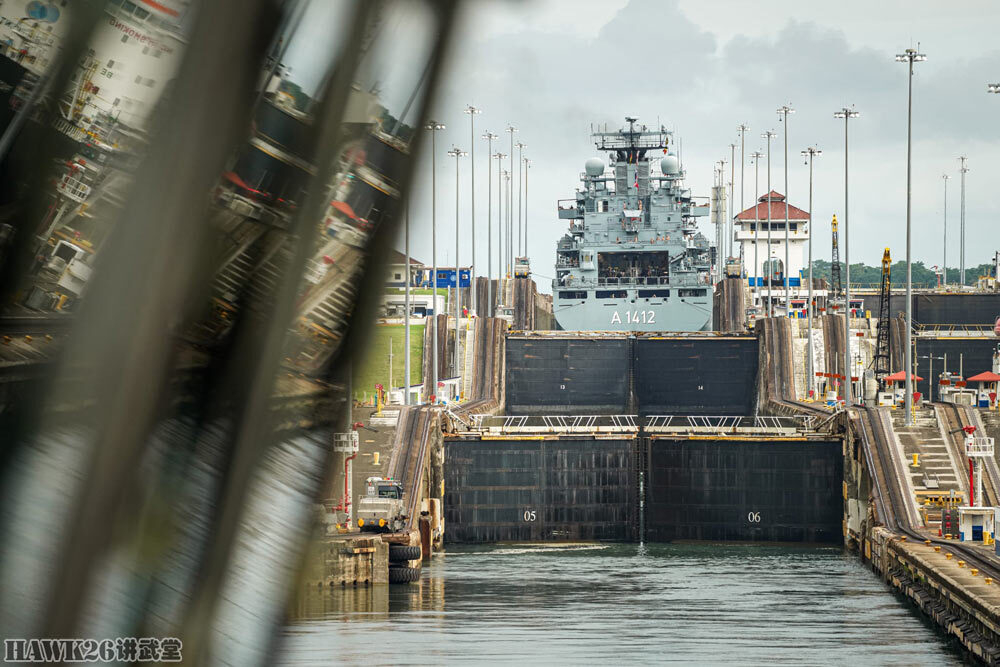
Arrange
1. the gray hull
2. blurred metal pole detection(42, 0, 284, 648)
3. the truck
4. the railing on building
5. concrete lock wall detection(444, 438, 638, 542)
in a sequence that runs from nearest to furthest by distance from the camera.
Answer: blurred metal pole detection(42, 0, 284, 648) < the railing on building < the truck < concrete lock wall detection(444, 438, 638, 542) < the gray hull

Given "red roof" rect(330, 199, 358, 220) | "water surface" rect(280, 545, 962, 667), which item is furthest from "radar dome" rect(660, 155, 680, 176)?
Answer: "red roof" rect(330, 199, 358, 220)

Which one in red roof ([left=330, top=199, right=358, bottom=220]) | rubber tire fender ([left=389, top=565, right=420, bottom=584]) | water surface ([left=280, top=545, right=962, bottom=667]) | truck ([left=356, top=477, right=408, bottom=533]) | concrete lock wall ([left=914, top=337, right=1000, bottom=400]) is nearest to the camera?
red roof ([left=330, top=199, right=358, bottom=220])

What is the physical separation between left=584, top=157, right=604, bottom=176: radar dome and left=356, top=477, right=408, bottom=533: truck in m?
47.4

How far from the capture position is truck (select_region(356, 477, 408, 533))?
113 ft

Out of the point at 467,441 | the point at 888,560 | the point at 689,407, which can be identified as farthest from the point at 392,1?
the point at 689,407

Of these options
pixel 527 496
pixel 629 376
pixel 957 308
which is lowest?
pixel 527 496

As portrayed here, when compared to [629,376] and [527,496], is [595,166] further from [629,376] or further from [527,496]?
[527,496]

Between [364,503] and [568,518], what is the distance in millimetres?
8843

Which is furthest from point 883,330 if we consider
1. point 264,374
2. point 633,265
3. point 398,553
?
point 264,374

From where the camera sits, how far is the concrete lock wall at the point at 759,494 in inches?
1612

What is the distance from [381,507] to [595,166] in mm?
50650

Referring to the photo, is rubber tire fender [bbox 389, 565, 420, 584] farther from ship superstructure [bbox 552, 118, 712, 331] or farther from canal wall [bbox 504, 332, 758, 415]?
ship superstructure [bbox 552, 118, 712, 331]

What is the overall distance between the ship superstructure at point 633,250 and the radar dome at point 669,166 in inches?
2.6

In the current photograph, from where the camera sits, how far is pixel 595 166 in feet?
272
